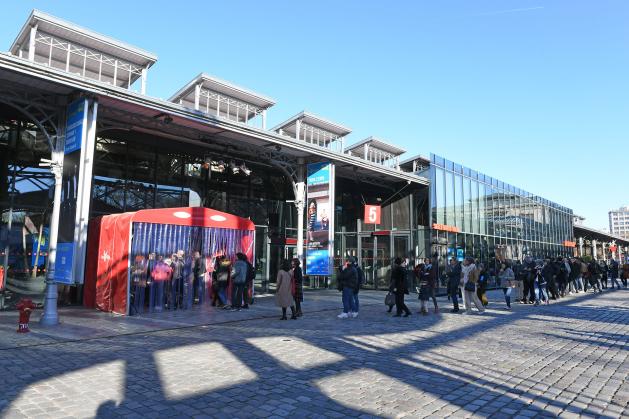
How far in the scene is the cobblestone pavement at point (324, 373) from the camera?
453cm

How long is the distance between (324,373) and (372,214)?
1683cm

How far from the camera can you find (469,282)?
1262 centimetres

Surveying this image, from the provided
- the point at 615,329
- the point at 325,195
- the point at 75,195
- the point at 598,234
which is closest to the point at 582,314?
the point at 615,329

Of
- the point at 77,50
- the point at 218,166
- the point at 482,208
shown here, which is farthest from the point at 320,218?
the point at 482,208

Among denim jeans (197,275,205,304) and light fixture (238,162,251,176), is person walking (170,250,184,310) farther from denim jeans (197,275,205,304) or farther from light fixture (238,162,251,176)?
light fixture (238,162,251,176)

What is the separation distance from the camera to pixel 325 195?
711 inches

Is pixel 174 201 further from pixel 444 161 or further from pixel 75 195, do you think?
pixel 444 161

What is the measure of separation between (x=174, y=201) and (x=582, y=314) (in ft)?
48.5

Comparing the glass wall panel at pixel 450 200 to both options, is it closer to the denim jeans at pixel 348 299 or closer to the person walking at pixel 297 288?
the denim jeans at pixel 348 299

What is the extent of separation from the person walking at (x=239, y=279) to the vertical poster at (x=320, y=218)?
546cm

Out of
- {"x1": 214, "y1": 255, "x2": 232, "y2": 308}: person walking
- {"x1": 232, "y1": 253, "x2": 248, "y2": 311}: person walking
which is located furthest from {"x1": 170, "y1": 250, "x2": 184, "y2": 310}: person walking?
{"x1": 232, "y1": 253, "x2": 248, "y2": 311}: person walking

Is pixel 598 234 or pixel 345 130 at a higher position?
pixel 345 130

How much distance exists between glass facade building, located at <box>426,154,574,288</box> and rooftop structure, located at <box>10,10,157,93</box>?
1521cm

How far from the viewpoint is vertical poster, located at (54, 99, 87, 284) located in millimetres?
10703
